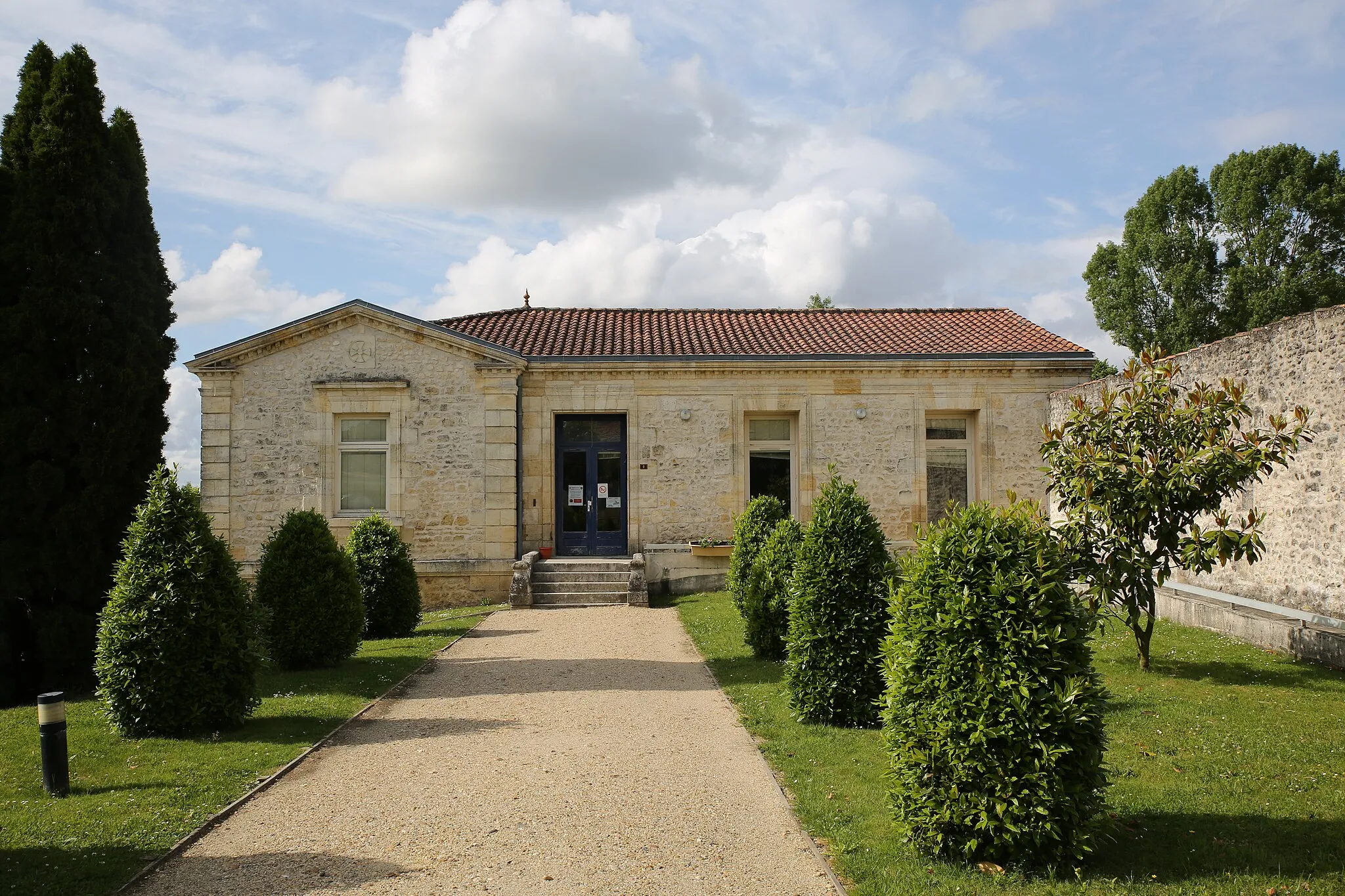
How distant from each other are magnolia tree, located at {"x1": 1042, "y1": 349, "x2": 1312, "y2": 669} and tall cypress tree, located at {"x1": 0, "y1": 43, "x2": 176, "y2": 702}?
10228mm

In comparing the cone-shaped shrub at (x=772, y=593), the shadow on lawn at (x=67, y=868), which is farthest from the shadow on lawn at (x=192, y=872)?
the cone-shaped shrub at (x=772, y=593)

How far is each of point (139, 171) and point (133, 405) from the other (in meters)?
3.18

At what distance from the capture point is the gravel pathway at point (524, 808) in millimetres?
4797

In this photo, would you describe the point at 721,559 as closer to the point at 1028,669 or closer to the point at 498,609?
the point at 498,609

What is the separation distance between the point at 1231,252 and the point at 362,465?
27307 millimetres

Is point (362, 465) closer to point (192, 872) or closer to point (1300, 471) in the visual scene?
point (192, 872)

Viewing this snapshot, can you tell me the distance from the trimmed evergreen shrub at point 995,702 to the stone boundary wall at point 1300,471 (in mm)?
6053

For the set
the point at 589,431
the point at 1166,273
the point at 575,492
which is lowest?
the point at 575,492

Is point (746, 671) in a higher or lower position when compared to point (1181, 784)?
lower

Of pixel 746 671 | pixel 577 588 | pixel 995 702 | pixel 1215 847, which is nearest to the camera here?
pixel 995 702

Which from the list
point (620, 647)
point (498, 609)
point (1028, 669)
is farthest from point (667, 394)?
point (1028, 669)

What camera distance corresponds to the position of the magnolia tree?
805 cm

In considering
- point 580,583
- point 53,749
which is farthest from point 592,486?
point 53,749

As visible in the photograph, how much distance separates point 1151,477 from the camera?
324 inches
